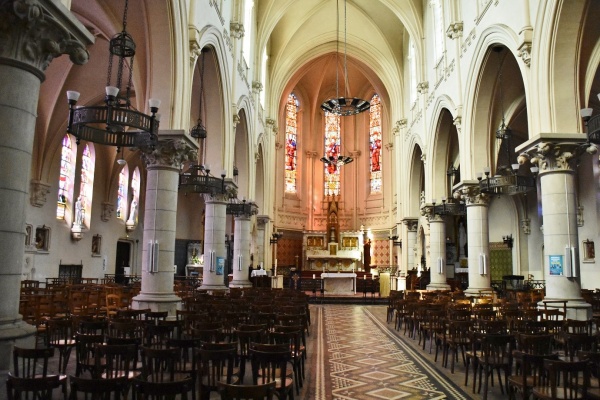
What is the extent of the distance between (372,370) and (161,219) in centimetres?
599

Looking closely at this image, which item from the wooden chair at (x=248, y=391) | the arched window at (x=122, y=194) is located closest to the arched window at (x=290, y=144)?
the arched window at (x=122, y=194)

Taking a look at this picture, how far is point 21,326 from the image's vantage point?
5.49 m

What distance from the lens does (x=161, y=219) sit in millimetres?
11398

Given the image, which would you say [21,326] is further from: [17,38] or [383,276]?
[383,276]

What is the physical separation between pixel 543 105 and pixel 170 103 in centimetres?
911

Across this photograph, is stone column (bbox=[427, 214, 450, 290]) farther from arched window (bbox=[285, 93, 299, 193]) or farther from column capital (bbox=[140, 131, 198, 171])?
arched window (bbox=[285, 93, 299, 193])

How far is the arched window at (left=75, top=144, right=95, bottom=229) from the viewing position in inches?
907

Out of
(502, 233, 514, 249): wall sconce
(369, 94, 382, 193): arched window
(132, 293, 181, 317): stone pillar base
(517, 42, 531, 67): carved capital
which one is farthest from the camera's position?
(369, 94, 382, 193): arched window

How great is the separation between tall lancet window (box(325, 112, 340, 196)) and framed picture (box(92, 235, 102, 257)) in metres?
18.8

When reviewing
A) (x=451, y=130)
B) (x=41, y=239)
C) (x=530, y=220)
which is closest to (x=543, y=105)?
(x=451, y=130)

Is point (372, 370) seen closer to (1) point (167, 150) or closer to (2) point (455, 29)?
(1) point (167, 150)

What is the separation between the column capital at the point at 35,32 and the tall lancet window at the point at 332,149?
107 feet

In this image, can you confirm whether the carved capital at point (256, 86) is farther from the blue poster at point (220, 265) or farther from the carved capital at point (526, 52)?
the carved capital at point (526, 52)

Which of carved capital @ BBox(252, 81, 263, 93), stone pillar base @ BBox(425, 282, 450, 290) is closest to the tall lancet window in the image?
carved capital @ BBox(252, 81, 263, 93)
